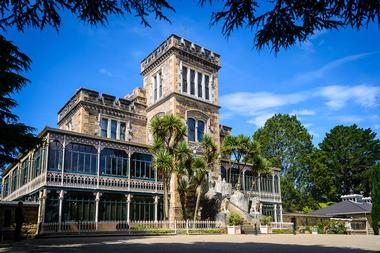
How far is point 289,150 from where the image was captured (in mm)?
49625

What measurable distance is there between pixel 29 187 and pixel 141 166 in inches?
322

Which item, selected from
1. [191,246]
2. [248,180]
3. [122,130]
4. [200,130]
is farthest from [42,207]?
[248,180]

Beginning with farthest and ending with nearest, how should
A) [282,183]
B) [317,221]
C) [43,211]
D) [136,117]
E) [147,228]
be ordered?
[282,183] < [317,221] < [136,117] < [147,228] < [43,211]

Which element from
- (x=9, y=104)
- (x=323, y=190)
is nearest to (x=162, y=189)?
(x=9, y=104)

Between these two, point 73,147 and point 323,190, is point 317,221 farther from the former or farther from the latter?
point 73,147

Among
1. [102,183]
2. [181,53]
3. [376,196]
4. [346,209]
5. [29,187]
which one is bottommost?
[346,209]

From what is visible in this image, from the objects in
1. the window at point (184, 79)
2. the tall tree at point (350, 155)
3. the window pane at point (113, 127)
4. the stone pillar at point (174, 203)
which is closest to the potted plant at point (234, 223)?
the stone pillar at point (174, 203)

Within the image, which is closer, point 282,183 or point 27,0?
point 27,0

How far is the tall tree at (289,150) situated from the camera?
49.3m

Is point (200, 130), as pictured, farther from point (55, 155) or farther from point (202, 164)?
point (55, 155)

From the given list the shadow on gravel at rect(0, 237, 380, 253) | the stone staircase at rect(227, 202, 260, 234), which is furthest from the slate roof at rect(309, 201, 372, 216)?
the shadow on gravel at rect(0, 237, 380, 253)

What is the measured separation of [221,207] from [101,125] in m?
12.4

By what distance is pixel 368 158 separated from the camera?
5181cm

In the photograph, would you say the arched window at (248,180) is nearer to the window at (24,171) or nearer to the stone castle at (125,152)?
the stone castle at (125,152)
